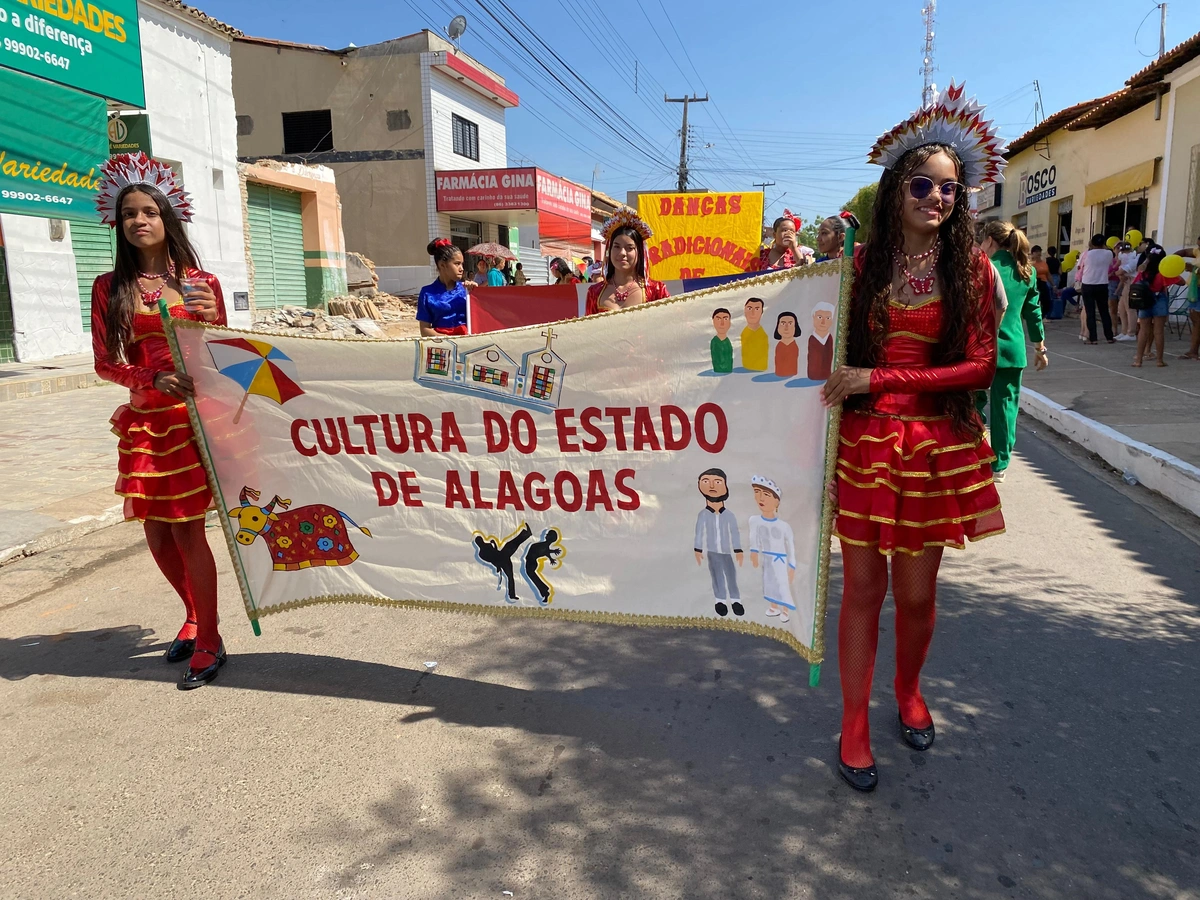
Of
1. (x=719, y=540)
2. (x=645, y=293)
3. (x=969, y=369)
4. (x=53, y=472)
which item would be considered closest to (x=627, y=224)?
(x=645, y=293)

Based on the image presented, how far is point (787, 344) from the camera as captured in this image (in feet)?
8.91

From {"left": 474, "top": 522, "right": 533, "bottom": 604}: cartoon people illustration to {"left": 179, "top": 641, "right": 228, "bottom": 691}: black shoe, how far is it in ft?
4.04

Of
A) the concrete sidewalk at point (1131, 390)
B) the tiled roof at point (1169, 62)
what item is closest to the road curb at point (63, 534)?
the concrete sidewalk at point (1131, 390)

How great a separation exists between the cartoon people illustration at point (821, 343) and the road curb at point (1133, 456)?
4165mm

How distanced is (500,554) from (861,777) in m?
1.46

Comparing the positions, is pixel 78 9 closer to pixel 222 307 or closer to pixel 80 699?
pixel 222 307

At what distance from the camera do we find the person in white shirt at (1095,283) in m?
13.3

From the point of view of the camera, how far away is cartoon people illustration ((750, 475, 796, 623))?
2.82m

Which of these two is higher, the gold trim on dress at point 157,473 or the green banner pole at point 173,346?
the green banner pole at point 173,346

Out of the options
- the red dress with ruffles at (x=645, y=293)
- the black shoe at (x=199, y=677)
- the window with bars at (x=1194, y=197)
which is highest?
the window with bars at (x=1194, y=197)

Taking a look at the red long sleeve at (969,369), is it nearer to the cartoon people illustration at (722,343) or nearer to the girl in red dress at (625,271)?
the cartoon people illustration at (722,343)

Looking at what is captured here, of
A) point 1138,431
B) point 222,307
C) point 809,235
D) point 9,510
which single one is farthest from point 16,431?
point 809,235

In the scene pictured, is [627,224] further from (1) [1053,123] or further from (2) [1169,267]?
(1) [1053,123]

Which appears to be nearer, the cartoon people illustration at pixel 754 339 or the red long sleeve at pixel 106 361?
the cartoon people illustration at pixel 754 339
